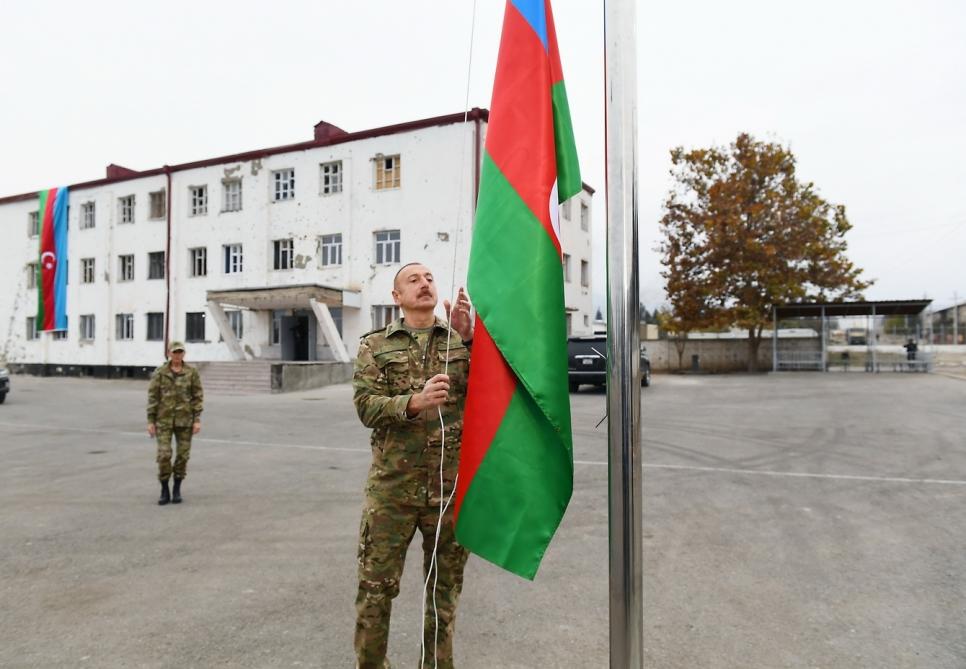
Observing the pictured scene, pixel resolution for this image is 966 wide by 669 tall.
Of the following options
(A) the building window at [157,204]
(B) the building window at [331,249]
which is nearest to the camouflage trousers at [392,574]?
(B) the building window at [331,249]

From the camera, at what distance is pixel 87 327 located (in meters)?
31.2

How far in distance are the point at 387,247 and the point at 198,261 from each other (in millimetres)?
10184

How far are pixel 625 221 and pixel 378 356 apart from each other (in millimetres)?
1447

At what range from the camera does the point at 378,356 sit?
273cm

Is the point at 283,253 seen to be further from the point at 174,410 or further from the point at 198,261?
the point at 174,410

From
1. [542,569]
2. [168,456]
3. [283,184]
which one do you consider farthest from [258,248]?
[542,569]

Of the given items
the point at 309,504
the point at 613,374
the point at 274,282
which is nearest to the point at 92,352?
the point at 274,282

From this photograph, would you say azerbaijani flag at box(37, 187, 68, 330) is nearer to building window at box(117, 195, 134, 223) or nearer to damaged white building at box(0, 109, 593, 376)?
damaged white building at box(0, 109, 593, 376)

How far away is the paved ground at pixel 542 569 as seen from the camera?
3.06 metres

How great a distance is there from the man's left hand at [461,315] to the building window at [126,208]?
1300 inches

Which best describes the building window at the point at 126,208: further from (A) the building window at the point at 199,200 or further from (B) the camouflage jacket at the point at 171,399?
(B) the camouflage jacket at the point at 171,399

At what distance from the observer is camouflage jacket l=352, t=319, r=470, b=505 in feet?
8.48

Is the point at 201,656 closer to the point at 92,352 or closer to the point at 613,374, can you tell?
the point at 613,374

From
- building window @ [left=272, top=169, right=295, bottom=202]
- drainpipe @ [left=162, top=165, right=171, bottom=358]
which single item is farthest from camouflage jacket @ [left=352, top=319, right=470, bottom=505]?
drainpipe @ [left=162, top=165, right=171, bottom=358]
